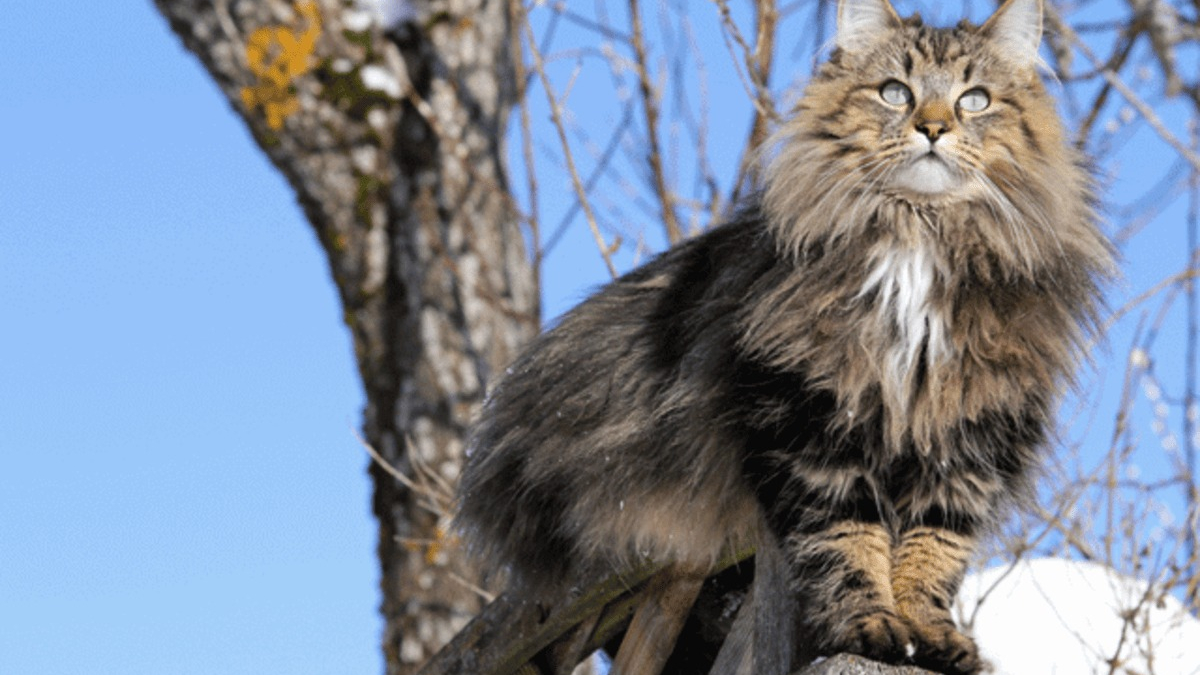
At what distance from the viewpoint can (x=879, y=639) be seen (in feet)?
8.52

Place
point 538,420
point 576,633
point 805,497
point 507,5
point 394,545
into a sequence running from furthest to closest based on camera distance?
point 507,5 → point 394,545 → point 576,633 → point 538,420 → point 805,497

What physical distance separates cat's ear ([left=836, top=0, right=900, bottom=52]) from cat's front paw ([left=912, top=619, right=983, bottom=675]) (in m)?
1.25

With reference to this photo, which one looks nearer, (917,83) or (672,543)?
(917,83)

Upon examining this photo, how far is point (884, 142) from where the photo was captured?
9.46 feet

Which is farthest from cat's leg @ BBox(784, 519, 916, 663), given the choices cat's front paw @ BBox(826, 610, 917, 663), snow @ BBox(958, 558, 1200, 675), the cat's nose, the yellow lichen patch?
the yellow lichen patch

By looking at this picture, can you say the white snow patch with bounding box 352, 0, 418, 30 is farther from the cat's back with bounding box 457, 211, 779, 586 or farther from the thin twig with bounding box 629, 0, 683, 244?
the cat's back with bounding box 457, 211, 779, 586

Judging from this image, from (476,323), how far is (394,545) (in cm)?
92

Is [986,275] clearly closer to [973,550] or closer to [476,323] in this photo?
[973,550]

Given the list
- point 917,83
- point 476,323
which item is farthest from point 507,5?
point 917,83

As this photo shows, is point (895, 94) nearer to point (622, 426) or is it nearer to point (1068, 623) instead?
point (622, 426)

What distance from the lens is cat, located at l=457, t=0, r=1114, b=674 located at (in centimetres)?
282

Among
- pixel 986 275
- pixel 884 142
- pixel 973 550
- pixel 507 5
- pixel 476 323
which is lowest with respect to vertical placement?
pixel 973 550

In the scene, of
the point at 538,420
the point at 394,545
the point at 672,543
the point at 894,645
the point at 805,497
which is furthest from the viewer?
the point at 394,545

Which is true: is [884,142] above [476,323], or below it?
below
